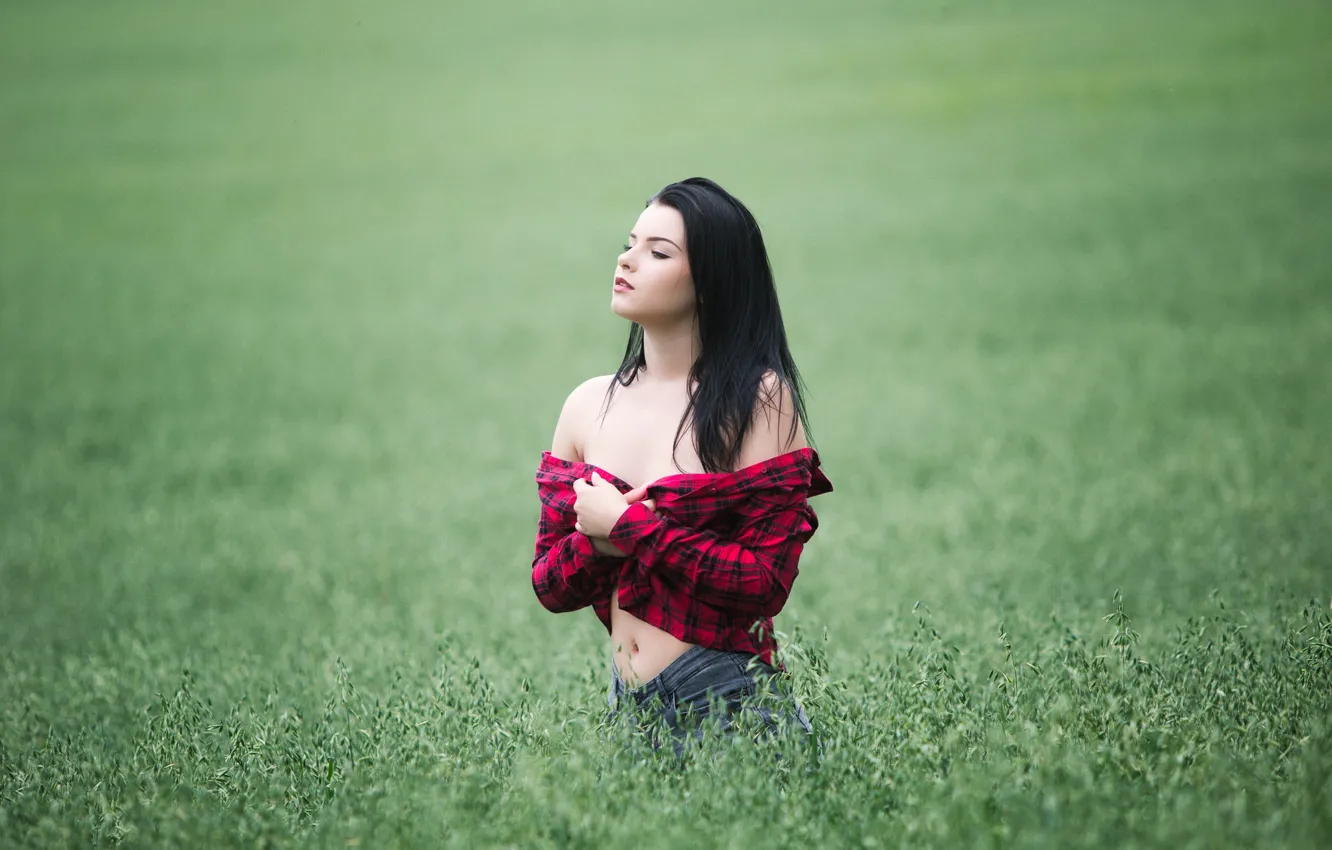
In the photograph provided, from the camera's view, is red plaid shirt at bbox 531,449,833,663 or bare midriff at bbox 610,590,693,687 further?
bare midriff at bbox 610,590,693,687

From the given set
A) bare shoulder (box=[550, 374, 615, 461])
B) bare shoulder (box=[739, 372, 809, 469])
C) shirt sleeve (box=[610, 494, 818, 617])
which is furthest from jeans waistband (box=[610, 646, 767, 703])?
bare shoulder (box=[550, 374, 615, 461])

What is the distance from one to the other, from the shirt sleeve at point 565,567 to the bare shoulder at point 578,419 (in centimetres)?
21

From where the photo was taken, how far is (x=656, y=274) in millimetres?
3287

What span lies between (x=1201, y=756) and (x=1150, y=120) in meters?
19.1

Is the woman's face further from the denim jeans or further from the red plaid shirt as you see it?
the denim jeans

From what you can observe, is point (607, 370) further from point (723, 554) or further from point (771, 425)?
point (723, 554)

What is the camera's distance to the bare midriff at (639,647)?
326 cm

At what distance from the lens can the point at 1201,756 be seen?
10.1 ft

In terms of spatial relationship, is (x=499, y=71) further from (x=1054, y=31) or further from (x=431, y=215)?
(x=1054, y=31)

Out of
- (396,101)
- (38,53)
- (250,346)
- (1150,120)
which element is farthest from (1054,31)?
(38,53)

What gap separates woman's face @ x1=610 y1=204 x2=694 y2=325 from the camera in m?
3.29

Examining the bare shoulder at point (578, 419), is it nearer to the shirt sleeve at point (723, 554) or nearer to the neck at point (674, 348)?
the neck at point (674, 348)

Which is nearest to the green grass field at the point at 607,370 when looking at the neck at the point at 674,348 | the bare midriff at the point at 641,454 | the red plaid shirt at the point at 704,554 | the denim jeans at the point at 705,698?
the denim jeans at the point at 705,698

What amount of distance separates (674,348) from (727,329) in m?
0.15
